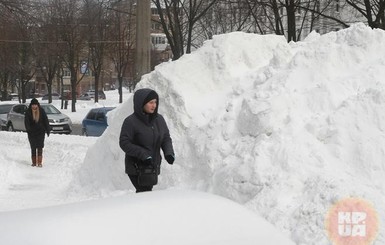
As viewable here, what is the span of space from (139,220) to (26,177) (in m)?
10.1

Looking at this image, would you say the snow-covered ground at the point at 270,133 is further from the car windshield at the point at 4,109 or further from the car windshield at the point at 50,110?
the car windshield at the point at 4,109

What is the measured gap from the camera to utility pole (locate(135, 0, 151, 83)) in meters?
12.0

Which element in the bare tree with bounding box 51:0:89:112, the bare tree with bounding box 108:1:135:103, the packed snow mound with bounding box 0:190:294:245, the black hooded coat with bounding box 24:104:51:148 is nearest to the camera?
the packed snow mound with bounding box 0:190:294:245

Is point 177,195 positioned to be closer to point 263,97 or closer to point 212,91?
point 263,97

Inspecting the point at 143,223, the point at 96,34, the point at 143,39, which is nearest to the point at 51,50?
the point at 96,34

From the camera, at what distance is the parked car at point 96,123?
22094mm

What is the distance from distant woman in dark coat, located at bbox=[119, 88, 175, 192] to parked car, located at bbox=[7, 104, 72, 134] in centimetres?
2030

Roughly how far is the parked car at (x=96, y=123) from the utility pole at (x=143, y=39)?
10.1 m

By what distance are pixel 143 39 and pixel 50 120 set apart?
585 inches

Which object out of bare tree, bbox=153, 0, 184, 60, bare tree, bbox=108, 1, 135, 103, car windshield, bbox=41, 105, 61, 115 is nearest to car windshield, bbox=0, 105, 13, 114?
car windshield, bbox=41, 105, 61, 115

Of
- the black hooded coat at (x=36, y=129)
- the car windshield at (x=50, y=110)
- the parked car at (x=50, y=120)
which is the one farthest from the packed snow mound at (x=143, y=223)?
the car windshield at (x=50, y=110)

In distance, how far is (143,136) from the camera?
237 inches

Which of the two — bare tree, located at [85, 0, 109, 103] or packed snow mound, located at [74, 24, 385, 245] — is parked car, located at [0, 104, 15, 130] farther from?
packed snow mound, located at [74, 24, 385, 245]

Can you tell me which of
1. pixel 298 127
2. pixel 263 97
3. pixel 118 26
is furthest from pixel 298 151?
pixel 118 26
